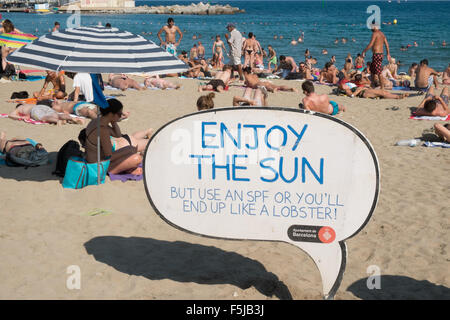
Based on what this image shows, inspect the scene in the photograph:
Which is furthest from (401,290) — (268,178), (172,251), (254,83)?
(254,83)

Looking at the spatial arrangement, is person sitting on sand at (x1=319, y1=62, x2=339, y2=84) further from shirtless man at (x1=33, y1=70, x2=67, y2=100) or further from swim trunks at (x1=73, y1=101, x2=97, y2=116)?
swim trunks at (x1=73, y1=101, x2=97, y2=116)

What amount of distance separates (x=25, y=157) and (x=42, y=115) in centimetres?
277

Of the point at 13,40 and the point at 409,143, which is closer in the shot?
the point at 409,143

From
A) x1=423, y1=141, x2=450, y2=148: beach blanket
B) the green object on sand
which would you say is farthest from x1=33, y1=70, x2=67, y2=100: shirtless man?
x1=423, y1=141, x2=450, y2=148: beach blanket

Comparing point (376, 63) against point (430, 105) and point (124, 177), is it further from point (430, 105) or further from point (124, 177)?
point (124, 177)

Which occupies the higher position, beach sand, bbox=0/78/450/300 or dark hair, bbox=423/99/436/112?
dark hair, bbox=423/99/436/112

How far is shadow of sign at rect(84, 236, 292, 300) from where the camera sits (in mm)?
3955

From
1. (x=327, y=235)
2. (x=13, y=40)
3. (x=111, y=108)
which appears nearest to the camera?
(x=327, y=235)

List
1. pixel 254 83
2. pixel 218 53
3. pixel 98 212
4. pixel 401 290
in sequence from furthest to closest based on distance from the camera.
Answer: pixel 218 53
pixel 254 83
pixel 98 212
pixel 401 290

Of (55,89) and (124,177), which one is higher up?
(55,89)

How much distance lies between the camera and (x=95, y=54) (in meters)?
5.19

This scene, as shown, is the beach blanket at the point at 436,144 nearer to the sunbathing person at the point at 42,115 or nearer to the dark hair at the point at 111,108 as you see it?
the dark hair at the point at 111,108

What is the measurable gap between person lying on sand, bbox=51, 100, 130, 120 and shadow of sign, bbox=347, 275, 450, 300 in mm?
7115

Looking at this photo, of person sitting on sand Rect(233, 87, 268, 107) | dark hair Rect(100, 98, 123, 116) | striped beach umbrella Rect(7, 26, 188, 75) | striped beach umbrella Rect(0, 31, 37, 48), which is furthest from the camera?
striped beach umbrella Rect(0, 31, 37, 48)
